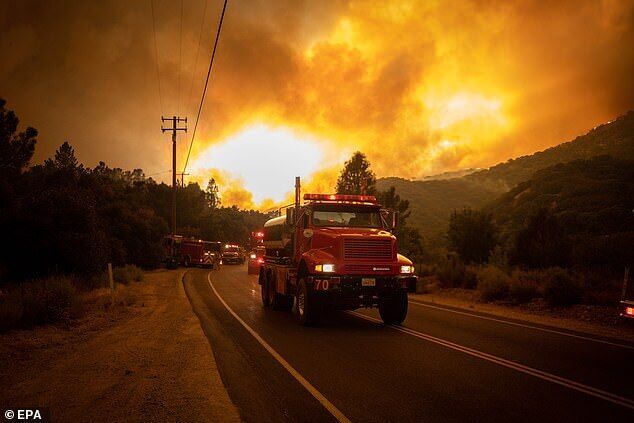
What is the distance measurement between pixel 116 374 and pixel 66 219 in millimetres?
15441

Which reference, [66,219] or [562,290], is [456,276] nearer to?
[562,290]

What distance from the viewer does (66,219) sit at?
21172 millimetres

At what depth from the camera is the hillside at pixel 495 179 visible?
12519 centimetres

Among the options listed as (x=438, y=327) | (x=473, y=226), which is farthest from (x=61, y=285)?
(x=473, y=226)

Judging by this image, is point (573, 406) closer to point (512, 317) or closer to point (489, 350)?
point (489, 350)

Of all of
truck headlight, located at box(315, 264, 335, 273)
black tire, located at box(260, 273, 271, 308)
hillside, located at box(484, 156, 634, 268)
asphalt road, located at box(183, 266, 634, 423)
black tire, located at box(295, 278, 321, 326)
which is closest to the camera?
asphalt road, located at box(183, 266, 634, 423)

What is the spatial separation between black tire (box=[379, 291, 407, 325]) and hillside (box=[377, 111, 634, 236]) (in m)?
90.5

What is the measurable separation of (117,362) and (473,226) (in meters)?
40.7

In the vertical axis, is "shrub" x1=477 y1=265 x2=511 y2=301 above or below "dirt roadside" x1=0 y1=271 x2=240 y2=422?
above

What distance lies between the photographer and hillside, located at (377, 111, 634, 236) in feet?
411

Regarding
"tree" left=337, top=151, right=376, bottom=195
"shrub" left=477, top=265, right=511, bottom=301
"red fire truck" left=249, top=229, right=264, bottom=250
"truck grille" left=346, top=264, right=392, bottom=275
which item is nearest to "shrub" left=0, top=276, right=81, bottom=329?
"red fire truck" left=249, top=229, right=264, bottom=250

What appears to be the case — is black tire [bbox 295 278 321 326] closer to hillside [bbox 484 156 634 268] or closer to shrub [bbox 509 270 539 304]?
shrub [bbox 509 270 539 304]

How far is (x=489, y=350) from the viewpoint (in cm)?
1005

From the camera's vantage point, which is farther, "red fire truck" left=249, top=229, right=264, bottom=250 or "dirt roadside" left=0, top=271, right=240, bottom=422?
"red fire truck" left=249, top=229, right=264, bottom=250
